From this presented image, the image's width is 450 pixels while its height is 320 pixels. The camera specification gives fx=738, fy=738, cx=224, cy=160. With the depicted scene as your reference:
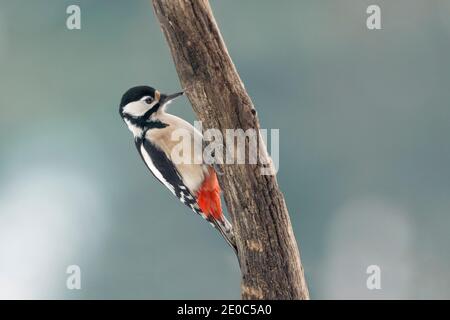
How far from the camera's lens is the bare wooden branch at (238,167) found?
247 centimetres

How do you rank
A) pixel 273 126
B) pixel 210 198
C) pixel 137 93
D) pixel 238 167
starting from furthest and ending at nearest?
pixel 273 126, pixel 210 198, pixel 137 93, pixel 238 167

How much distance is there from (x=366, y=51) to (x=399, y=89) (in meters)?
1.09

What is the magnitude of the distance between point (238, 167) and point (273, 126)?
9298 mm

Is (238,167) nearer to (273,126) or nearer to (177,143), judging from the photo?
(177,143)

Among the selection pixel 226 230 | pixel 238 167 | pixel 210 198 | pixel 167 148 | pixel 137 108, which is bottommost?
pixel 226 230

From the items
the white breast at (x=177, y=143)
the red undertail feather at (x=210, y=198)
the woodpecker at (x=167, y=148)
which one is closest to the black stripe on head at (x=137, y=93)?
the woodpecker at (x=167, y=148)

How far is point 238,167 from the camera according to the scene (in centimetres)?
255

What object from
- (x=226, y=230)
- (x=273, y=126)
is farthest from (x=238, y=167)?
(x=273, y=126)

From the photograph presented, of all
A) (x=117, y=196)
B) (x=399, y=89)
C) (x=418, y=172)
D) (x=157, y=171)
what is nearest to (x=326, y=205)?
(x=418, y=172)

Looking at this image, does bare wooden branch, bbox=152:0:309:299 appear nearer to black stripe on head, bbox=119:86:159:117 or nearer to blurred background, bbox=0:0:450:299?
black stripe on head, bbox=119:86:159:117

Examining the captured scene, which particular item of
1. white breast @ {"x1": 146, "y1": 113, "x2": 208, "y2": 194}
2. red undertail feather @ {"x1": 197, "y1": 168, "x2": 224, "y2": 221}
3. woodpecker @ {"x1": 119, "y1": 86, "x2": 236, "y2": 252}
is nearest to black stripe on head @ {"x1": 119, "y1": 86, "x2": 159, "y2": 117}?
woodpecker @ {"x1": 119, "y1": 86, "x2": 236, "y2": 252}

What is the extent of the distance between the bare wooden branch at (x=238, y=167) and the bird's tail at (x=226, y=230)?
22 cm

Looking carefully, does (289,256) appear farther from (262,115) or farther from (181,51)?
(262,115)
